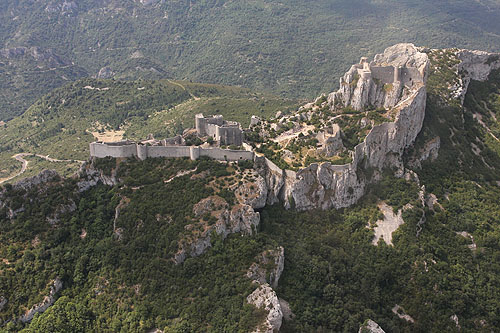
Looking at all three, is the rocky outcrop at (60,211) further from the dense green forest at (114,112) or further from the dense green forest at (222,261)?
the dense green forest at (114,112)

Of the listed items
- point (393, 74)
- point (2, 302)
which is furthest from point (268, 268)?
point (393, 74)

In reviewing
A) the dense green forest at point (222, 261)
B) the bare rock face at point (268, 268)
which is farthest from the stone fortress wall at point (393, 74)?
the bare rock face at point (268, 268)

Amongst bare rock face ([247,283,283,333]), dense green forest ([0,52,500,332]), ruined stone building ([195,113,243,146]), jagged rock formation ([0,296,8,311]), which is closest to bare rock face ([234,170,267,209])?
dense green forest ([0,52,500,332])

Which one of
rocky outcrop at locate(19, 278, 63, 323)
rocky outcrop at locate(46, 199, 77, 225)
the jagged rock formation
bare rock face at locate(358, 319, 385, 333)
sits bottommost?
bare rock face at locate(358, 319, 385, 333)

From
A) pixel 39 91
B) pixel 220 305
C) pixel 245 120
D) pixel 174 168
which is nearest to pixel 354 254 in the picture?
pixel 220 305

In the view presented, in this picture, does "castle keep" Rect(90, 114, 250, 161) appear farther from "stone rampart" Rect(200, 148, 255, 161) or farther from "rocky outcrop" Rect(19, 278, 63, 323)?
"rocky outcrop" Rect(19, 278, 63, 323)

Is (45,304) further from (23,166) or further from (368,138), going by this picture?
(23,166)
